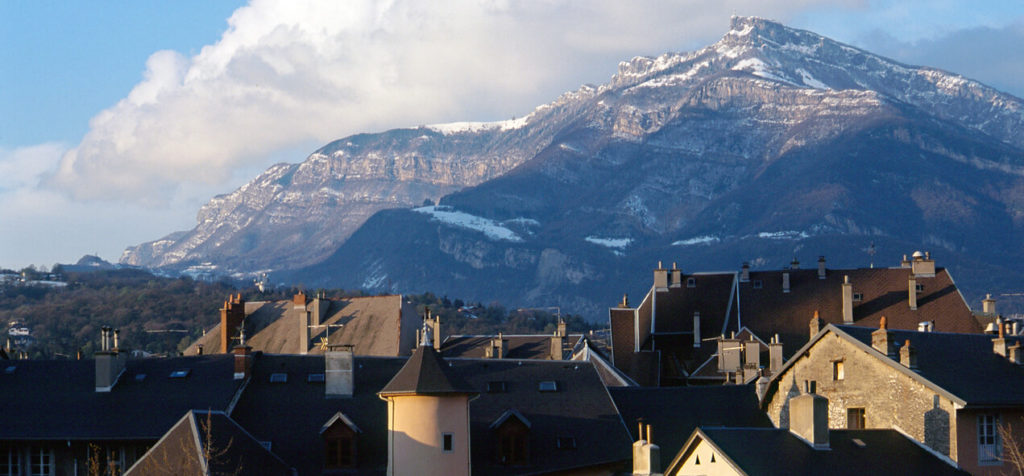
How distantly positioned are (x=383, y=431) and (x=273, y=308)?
1896 inches

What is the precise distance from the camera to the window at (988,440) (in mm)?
50562

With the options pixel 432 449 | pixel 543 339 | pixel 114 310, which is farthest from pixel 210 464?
pixel 114 310

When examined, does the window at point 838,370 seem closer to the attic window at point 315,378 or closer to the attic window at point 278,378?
the attic window at point 315,378

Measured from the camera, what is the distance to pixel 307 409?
5969cm

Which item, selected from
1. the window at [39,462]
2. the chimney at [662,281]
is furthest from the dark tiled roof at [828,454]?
the chimney at [662,281]

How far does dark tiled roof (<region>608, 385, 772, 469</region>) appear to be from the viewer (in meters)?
60.9

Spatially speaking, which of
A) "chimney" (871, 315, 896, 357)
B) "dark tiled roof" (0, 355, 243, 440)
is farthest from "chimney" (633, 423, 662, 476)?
"dark tiled roof" (0, 355, 243, 440)

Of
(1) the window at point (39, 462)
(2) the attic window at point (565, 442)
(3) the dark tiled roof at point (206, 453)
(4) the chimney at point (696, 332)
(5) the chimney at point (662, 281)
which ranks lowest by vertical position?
(1) the window at point (39, 462)

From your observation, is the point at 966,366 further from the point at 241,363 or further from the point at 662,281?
the point at 662,281

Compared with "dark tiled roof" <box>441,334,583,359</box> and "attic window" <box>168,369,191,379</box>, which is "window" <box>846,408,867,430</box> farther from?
"dark tiled roof" <box>441,334,583,359</box>

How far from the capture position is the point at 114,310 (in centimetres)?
18475

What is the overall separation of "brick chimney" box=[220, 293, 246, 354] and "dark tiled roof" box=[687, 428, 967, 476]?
56.4 meters

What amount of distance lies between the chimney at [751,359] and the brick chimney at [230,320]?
36.4 metres

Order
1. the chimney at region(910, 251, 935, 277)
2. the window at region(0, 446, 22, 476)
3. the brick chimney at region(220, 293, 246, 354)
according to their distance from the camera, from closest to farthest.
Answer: the window at region(0, 446, 22, 476) < the chimney at region(910, 251, 935, 277) < the brick chimney at region(220, 293, 246, 354)
